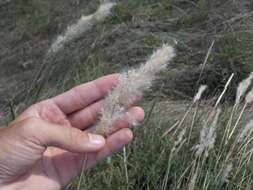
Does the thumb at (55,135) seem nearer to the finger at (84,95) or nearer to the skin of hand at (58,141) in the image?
the skin of hand at (58,141)

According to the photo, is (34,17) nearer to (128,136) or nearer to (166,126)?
(166,126)

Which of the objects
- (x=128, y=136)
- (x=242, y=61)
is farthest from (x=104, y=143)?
(x=242, y=61)

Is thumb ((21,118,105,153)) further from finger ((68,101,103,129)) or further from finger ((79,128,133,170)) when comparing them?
finger ((68,101,103,129))

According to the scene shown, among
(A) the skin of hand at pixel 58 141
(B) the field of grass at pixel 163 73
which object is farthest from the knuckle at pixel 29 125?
(B) the field of grass at pixel 163 73

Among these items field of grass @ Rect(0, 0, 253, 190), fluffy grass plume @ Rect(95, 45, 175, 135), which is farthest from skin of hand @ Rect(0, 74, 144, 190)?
field of grass @ Rect(0, 0, 253, 190)

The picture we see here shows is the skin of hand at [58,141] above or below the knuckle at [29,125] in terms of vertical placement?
below

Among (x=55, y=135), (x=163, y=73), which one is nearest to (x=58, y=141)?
(x=55, y=135)
